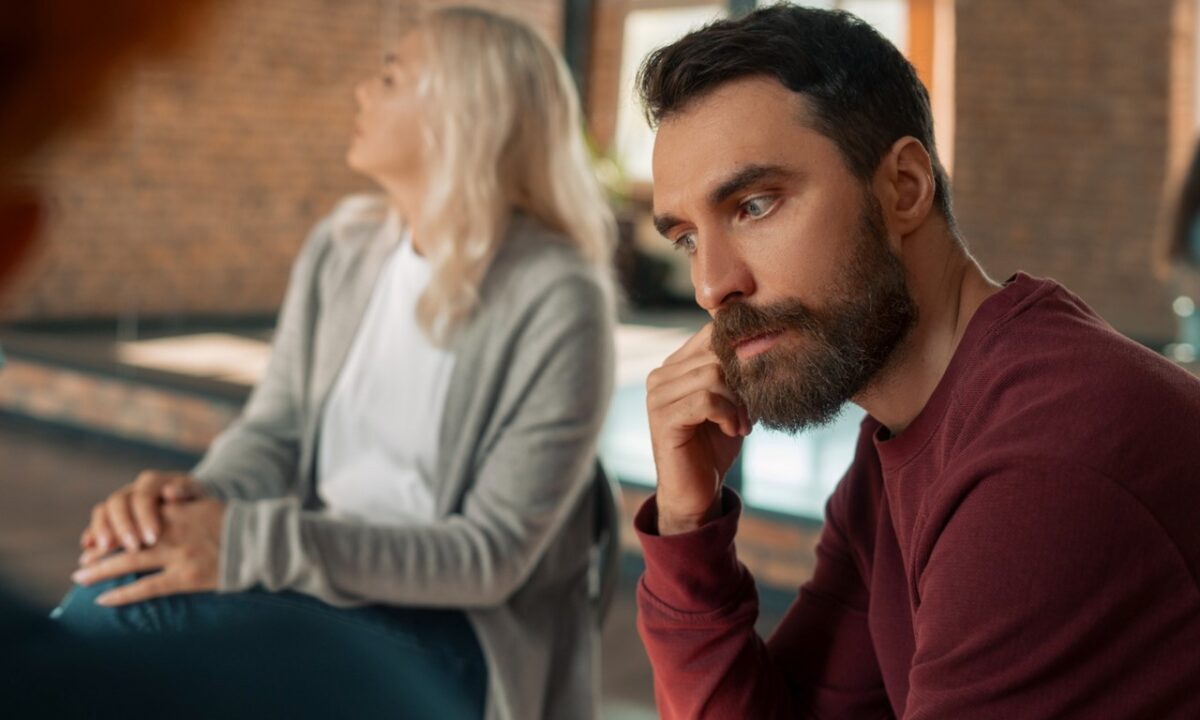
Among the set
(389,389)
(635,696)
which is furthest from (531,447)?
(635,696)

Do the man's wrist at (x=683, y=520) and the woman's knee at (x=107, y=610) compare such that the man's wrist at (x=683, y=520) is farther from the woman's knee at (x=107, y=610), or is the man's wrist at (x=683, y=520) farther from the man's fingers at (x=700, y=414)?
the woman's knee at (x=107, y=610)

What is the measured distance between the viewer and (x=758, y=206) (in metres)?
1.15

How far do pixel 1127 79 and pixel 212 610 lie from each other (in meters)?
2.74

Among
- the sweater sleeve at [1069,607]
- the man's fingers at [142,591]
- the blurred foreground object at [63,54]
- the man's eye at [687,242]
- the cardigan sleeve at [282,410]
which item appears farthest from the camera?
the cardigan sleeve at [282,410]

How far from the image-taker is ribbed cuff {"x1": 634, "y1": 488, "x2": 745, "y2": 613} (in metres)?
1.26

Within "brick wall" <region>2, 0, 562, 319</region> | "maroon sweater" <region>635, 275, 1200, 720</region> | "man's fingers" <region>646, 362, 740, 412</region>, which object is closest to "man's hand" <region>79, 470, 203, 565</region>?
"man's fingers" <region>646, 362, 740, 412</region>

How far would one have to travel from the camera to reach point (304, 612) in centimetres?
160

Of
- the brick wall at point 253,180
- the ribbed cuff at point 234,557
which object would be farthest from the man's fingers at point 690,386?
the brick wall at point 253,180

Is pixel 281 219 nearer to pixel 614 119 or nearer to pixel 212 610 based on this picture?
pixel 614 119

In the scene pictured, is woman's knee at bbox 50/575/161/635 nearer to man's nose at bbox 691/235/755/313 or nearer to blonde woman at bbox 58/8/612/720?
blonde woman at bbox 58/8/612/720

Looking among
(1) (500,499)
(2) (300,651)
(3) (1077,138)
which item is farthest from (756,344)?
(3) (1077,138)

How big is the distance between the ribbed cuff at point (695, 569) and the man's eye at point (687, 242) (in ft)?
0.93

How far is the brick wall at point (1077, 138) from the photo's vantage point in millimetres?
3215

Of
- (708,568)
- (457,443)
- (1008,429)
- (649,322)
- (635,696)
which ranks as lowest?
(635,696)
